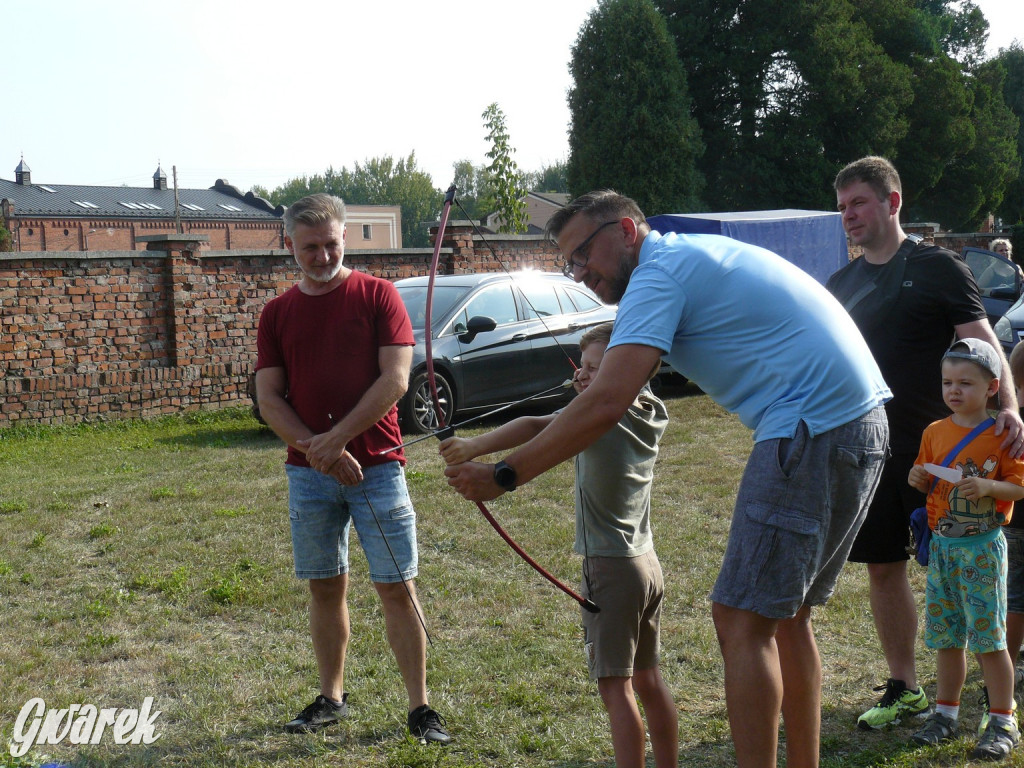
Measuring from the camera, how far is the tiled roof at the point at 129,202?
73250mm

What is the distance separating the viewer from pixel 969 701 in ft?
13.1

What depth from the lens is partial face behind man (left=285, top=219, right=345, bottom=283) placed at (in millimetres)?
3668

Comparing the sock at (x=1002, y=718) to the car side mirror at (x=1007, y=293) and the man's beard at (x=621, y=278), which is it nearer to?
the man's beard at (x=621, y=278)

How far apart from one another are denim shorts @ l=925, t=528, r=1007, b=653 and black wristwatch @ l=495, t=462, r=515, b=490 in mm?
1939

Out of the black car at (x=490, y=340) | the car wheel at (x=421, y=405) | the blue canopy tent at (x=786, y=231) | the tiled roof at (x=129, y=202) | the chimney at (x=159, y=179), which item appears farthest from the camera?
the chimney at (x=159, y=179)

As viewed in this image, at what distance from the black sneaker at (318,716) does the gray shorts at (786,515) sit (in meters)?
1.87

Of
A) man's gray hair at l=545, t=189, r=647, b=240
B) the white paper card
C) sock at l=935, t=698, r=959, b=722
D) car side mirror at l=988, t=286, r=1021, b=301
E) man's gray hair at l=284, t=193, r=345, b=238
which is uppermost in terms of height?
man's gray hair at l=284, t=193, r=345, b=238

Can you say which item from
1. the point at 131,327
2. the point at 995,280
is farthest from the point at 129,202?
the point at 995,280

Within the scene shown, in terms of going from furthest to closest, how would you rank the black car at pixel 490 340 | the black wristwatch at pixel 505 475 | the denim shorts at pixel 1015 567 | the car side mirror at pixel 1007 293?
the car side mirror at pixel 1007 293
the black car at pixel 490 340
the denim shorts at pixel 1015 567
the black wristwatch at pixel 505 475

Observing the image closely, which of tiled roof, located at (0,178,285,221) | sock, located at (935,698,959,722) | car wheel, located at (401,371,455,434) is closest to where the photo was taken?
sock, located at (935,698,959,722)

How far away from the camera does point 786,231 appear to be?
15.8m

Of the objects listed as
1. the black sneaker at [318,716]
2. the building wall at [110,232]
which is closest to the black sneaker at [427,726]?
the black sneaker at [318,716]

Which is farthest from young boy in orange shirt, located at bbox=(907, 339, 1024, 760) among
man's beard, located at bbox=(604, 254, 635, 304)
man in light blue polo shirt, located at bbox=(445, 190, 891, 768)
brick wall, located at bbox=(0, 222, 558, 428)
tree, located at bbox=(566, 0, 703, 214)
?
tree, located at bbox=(566, 0, 703, 214)

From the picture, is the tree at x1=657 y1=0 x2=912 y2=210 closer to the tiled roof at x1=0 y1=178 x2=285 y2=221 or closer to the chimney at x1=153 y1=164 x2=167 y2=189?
the tiled roof at x1=0 y1=178 x2=285 y2=221
